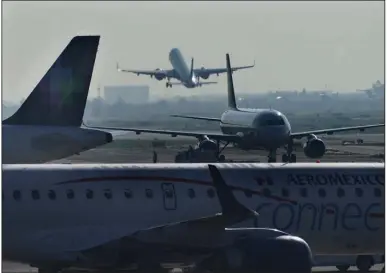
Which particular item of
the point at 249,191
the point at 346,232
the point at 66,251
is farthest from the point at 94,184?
the point at 346,232

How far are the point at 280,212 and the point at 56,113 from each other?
33.2 feet

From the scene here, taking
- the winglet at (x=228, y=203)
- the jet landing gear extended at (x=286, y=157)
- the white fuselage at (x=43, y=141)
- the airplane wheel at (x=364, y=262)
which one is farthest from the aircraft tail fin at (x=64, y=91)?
the jet landing gear extended at (x=286, y=157)

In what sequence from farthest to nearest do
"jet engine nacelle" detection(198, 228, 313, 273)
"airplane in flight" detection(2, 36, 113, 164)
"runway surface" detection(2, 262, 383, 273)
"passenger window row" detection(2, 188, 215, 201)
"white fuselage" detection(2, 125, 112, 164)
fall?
"airplane in flight" detection(2, 36, 113, 164) → "white fuselage" detection(2, 125, 112, 164) → "runway surface" detection(2, 262, 383, 273) → "passenger window row" detection(2, 188, 215, 201) → "jet engine nacelle" detection(198, 228, 313, 273)

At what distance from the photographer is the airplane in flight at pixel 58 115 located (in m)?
30.9

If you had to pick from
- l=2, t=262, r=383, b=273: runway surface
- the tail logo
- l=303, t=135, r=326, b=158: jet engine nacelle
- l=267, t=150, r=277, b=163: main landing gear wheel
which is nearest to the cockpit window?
l=267, t=150, r=277, b=163: main landing gear wheel

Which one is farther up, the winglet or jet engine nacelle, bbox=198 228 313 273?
the winglet

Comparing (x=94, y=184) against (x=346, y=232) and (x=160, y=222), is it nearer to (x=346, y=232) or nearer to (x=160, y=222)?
(x=160, y=222)

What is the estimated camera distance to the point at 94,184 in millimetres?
23219

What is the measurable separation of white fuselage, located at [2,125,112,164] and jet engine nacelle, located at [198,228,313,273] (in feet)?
33.8

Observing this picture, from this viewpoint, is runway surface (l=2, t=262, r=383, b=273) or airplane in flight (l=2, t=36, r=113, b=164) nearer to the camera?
runway surface (l=2, t=262, r=383, b=273)

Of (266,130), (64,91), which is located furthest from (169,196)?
(266,130)

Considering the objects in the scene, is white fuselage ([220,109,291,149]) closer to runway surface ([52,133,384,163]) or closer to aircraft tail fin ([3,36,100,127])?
runway surface ([52,133,384,163])

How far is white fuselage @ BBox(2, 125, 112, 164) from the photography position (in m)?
30.5

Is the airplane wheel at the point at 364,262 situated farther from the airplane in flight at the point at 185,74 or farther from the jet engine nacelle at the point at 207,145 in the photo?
the airplane in flight at the point at 185,74
